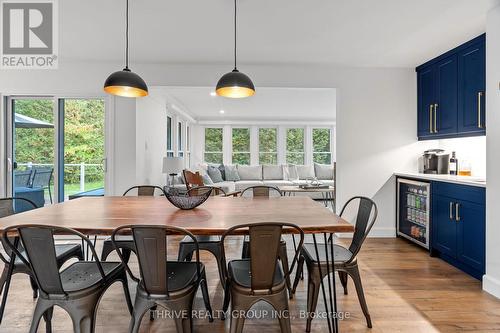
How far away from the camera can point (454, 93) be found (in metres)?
3.58

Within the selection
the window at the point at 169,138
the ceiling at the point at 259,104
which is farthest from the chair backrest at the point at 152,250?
the window at the point at 169,138

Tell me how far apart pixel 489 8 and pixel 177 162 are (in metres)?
4.38

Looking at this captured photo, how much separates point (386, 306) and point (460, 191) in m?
1.53

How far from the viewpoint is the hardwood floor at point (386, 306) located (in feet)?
6.92

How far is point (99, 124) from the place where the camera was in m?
4.24

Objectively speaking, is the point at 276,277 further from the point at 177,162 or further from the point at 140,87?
the point at 177,162

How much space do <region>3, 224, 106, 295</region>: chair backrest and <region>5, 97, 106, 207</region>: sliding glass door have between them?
2.78 meters

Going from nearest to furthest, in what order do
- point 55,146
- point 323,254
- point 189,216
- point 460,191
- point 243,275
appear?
point 243,275 < point 189,216 < point 323,254 < point 460,191 < point 55,146

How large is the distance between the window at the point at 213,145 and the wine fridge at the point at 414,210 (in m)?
6.05

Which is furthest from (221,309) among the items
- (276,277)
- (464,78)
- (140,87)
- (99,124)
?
(464,78)

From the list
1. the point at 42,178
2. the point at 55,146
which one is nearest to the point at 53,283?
the point at 55,146

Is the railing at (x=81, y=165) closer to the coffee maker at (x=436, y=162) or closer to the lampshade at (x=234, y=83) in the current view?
the lampshade at (x=234, y=83)

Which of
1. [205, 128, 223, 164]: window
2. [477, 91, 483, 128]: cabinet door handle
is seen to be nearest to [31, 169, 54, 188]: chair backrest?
[477, 91, 483, 128]: cabinet door handle

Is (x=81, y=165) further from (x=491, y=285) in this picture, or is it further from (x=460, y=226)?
(x=491, y=285)
